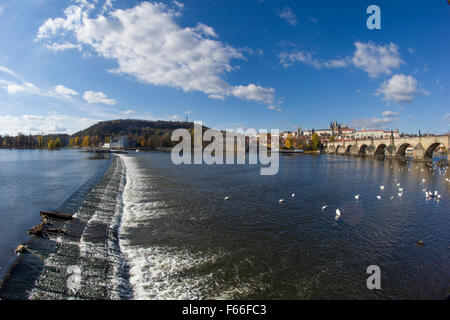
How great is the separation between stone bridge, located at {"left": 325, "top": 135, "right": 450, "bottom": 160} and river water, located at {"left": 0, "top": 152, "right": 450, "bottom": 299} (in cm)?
4959

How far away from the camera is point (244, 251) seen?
356 inches

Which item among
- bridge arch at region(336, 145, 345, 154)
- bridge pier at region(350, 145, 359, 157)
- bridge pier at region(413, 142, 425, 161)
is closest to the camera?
bridge pier at region(413, 142, 425, 161)

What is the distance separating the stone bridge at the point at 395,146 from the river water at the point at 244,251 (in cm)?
4959

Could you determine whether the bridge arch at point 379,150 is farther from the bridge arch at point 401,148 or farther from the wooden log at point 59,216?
the wooden log at point 59,216

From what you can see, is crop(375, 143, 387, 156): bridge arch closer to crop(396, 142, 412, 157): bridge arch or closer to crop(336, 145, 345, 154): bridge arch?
crop(396, 142, 412, 157): bridge arch

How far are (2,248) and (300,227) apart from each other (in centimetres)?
1324

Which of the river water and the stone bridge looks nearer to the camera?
the river water

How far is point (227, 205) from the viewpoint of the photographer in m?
15.7

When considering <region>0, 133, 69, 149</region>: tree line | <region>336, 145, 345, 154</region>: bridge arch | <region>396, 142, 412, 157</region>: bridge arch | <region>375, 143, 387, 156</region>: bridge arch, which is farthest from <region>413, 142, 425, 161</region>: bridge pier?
<region>0, 133, 69, 149</region>: tree line

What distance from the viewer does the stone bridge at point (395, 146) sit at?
5300 centimetres

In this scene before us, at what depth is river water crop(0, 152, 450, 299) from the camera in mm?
6637

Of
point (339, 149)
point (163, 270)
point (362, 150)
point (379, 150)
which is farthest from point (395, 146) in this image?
point (163, 270)
